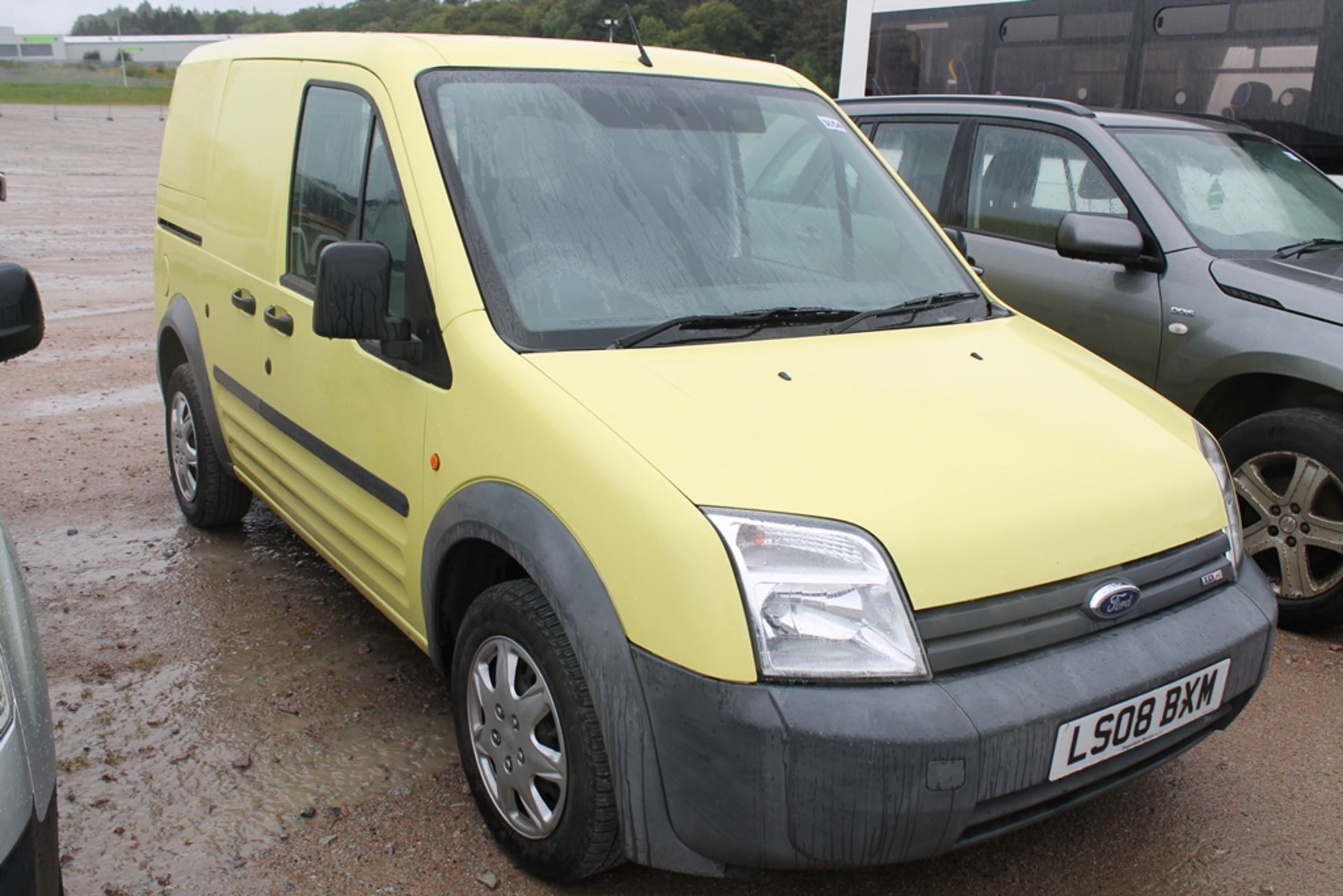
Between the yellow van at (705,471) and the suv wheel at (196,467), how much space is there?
36.2 inches

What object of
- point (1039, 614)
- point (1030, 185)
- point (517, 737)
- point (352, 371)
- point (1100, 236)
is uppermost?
point (1030, 185)

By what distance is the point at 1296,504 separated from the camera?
158 inches

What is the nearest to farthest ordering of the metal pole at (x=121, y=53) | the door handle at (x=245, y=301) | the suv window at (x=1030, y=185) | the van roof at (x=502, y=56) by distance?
the van roof at (x=502, y=56) → the door handle at (x=245, y=301) → the suv window at (x=1030, y=185) → the metal pole at (x=121, y=53)

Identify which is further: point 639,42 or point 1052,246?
point 1052,246

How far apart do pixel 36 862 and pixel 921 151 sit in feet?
16.5

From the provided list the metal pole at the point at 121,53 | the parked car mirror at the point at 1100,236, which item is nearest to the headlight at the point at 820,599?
the parked car mirror at the point at 1100,236

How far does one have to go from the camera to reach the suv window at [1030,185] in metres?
4.90

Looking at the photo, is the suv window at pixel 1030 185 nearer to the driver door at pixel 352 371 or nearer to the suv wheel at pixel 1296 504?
the suv wheel at pixel 1296 504

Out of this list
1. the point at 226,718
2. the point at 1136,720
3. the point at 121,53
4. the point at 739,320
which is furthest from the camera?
the point at 121,53

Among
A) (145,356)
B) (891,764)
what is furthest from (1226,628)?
(145,356)

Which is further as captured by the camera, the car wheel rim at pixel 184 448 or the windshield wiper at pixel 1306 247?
the car wheel rim at pixel 184 448

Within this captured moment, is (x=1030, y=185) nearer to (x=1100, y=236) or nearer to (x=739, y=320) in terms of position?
(x=1100, y=236)

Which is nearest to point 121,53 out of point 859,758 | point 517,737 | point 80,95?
point 80,95

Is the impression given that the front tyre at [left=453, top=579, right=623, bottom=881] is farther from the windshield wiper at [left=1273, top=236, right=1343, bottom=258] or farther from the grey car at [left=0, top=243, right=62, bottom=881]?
the windshield wiper at [left=1273, top=236, right=1343, bottom=258]
